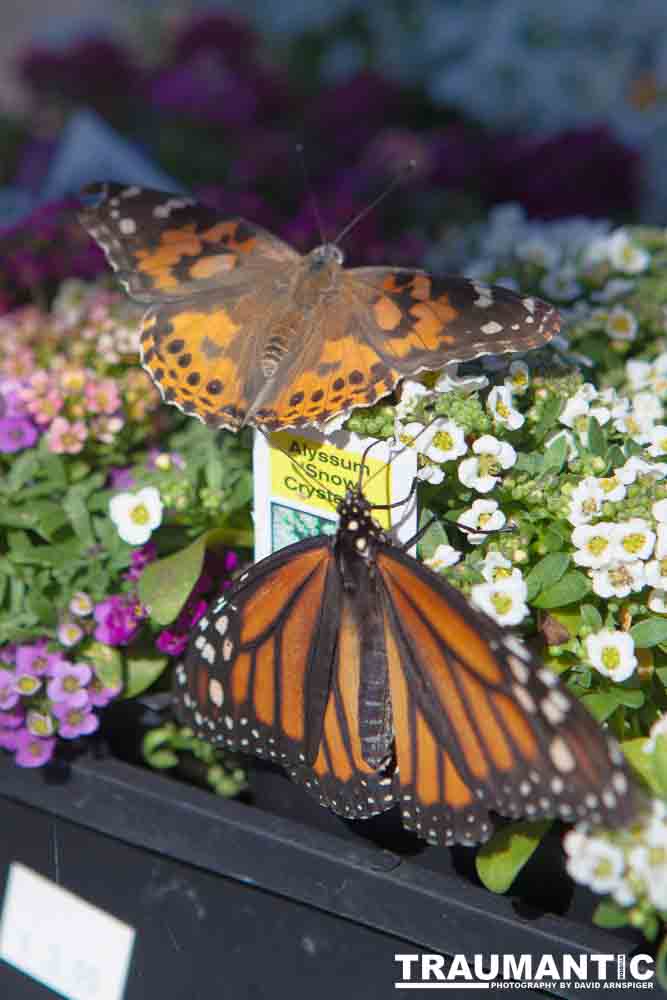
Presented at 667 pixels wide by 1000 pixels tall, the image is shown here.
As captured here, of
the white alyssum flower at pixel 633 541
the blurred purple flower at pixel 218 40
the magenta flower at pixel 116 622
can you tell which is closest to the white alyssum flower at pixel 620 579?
the white alyssum flower at pixel 633 541

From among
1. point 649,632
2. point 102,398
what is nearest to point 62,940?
point 102,398

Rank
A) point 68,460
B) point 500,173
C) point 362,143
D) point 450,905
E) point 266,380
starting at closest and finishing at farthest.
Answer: point 450,905 → point 266,380 → point 68,460 → point 500,173 → point 362,143

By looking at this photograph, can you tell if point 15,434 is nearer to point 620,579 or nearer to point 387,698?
point 387,698

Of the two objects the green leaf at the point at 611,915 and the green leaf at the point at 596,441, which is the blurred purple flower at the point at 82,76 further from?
the green leaf at the point at 611,915

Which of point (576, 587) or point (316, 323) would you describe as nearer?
point (576, 587)

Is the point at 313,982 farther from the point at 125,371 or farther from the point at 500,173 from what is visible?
the point at 500,173

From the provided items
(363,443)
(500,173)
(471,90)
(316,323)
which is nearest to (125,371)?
(316,323)

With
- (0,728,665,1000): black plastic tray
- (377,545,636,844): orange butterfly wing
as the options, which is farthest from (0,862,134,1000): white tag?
(377,545,636,844): orange butterfly wing

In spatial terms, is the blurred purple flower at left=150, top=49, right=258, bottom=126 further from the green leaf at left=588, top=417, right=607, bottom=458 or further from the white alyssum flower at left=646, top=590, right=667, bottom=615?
the white alyssum flower at left=646, top=590, right=667, bottom=615
